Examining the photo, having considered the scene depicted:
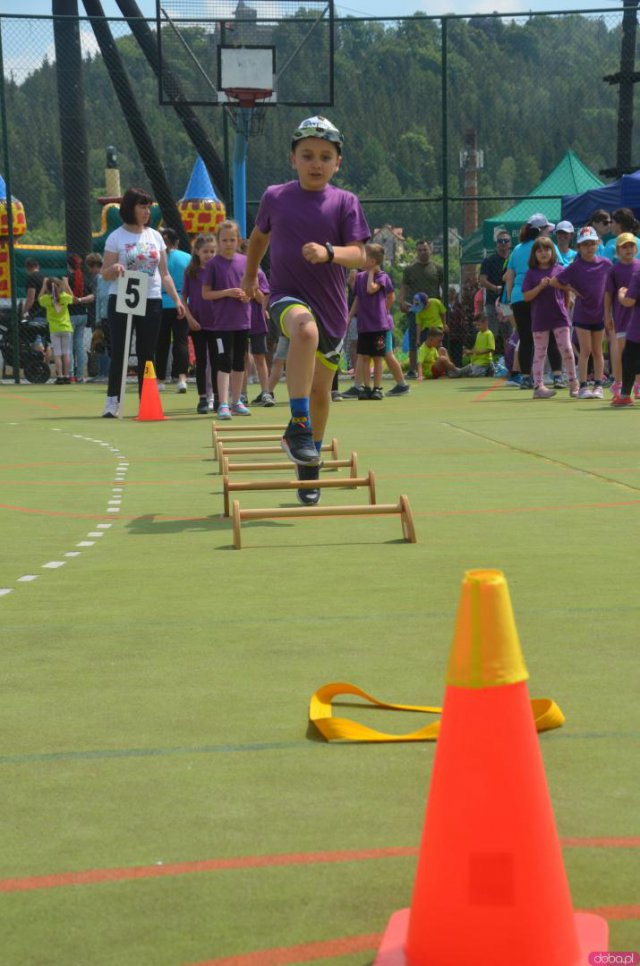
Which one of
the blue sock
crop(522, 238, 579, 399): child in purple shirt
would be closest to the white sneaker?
crop(522, 238, 579, 399): child in purple shirt

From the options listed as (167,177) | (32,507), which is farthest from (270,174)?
(32,507)

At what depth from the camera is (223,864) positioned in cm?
293

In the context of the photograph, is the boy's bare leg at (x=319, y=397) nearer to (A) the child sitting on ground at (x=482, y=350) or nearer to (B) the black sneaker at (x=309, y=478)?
(B) the black sneaker at (x=309, y=478)

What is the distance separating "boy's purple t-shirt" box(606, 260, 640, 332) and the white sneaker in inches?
209

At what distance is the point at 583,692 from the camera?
4215 millimetres

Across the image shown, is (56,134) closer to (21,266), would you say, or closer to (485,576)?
(21,266)

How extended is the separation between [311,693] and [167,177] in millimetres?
23665

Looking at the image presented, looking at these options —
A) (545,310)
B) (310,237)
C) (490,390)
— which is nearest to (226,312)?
(545,310)

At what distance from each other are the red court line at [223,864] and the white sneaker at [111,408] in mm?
14048

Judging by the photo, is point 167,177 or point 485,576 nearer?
point 485,576

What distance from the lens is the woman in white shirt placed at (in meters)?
15.2

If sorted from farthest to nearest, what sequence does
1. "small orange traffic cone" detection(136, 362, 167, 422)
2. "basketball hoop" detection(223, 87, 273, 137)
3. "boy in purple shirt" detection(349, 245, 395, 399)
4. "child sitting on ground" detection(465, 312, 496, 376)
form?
"basketball hoop" detection(223, 87, 273, 137), "child sitting on ground" detection(465, 312, 496, 376), "boy in purple shirt" detection(349, 245, 395, 399), "small orange traffic cone" detection(136, 362, 167, 422)

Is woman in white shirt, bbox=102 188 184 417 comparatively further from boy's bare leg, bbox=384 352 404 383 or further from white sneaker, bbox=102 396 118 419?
boy's bare leg, bbox=384 352 404 383

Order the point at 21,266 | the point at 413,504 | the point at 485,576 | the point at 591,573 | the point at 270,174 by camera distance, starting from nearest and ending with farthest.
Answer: the point at 485,576, the point at 591,573, the point at 413,504, the point at 270,174, the point at 21,266
